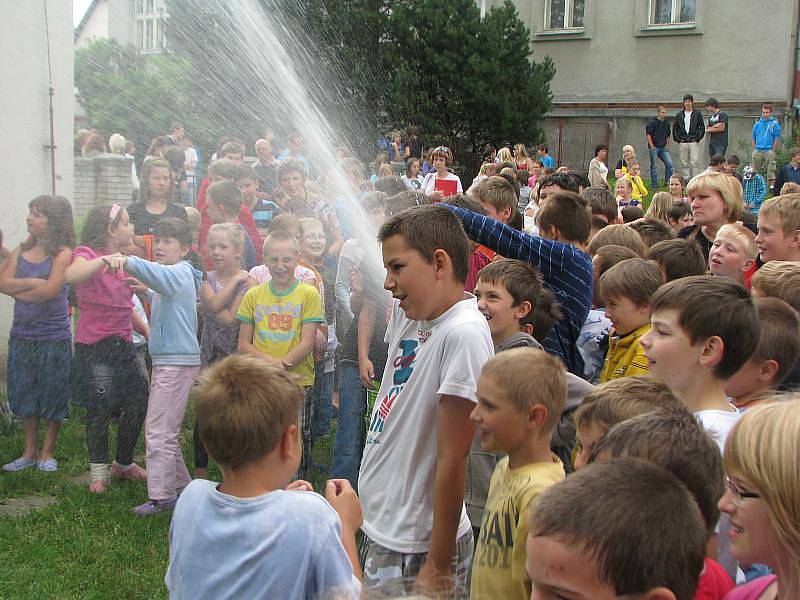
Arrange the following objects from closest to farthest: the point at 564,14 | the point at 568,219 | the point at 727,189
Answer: the point at 568,219, the point at 727,189, the point at 564,14

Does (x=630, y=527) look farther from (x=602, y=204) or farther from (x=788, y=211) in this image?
(x=602, y=204)

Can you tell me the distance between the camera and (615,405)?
272 cm

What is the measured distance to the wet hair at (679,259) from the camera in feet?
16.3

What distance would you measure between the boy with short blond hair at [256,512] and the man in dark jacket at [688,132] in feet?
66.2

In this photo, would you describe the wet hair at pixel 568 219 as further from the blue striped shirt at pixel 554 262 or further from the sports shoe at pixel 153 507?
the sports shoe at pixel 153 507

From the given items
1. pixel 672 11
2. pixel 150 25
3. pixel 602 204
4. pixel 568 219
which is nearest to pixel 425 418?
pixel 568 219

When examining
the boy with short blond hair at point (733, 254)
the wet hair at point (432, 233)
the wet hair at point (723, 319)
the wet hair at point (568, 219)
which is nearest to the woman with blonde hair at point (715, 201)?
the boy with short blond hair at point (733, 254)

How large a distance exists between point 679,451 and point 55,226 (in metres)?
5.26

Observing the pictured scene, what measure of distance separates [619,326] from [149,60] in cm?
979

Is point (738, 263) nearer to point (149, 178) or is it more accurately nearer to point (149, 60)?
point (149, 178)

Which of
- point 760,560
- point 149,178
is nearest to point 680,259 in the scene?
point 760,560

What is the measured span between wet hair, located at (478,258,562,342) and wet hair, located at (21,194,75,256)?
3541 mm

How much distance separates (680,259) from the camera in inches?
196

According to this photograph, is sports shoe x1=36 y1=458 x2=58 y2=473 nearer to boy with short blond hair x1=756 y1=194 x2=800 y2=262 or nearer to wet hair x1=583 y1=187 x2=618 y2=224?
wet hair x1=583 y1=187 x2=618 y2=224
